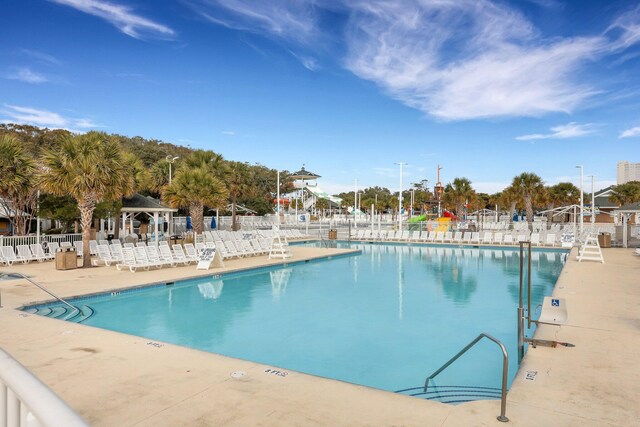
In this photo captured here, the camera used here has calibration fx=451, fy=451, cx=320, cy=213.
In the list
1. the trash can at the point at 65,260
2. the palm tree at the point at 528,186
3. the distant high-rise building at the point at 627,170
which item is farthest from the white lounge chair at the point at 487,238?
the distant high-rise building at the point at 627,170

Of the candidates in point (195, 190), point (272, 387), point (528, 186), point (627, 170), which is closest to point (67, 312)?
point (272, 387)

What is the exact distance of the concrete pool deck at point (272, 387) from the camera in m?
4.13

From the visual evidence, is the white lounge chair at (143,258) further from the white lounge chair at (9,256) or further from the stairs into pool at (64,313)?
the stairs into pool at (64,313)

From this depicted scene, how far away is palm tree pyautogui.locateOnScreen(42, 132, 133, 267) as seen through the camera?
1482cm

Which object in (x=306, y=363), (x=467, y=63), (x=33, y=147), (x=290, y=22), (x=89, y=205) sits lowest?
(x=306, y=363)

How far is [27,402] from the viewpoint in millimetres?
1125

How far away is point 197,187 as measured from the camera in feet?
72.3

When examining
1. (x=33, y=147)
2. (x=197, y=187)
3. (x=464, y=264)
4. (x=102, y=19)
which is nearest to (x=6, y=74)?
(x=102, y=19)

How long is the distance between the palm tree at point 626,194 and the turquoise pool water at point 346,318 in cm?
3783

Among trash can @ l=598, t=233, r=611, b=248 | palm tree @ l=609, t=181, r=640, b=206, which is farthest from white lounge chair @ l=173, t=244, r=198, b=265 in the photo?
palm tree @ l=609, t=181, r=640, b=206

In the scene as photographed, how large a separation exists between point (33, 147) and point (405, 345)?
44.3 metres

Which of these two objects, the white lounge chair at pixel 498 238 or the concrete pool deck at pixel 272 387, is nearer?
the concrete pool deck at pixel 272 387

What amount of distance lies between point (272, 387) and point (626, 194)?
54.2m

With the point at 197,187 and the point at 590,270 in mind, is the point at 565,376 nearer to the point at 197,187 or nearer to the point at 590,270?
the point at 590,270
